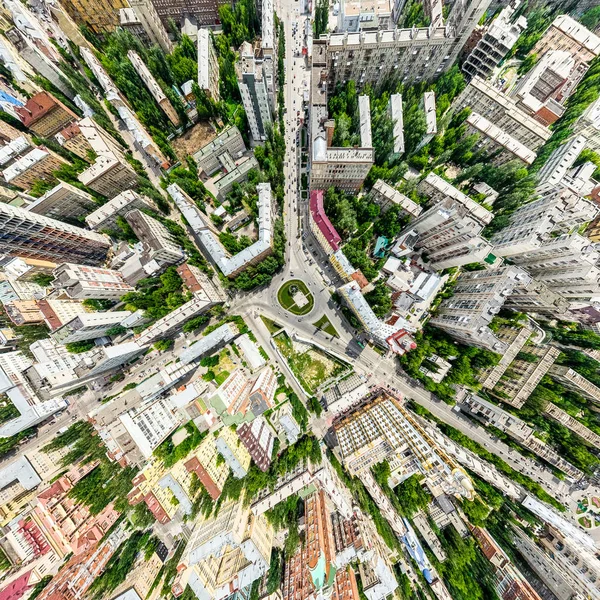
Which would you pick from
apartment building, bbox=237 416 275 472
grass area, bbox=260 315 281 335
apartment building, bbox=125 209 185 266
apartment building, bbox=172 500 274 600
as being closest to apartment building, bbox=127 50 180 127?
apartment building, bbox=125 209 185 266

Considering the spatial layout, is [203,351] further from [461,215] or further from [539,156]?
[539,156]

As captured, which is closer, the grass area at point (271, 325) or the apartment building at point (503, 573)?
the apartment building at point (503, 573)

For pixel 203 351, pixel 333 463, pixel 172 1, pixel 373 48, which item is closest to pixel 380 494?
pixel 333 463

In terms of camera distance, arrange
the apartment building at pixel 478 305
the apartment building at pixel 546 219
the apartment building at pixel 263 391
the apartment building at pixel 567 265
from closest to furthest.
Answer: the apartment building at pixel 567 265 → the apartment building at pixel 478 305 → the apartment building at pixel 546 219 → the apartment building at pixel 263 391

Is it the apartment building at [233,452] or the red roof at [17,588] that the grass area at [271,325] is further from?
the red roof at [17,588]

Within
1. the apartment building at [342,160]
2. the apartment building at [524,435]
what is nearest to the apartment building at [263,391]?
the apartment building at [342,160]

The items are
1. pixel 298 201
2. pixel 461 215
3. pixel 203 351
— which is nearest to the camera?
pixel 461 215
